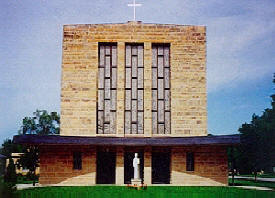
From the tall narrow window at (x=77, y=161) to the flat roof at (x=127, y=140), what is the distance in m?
1.64

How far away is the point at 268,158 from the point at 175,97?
14943mm

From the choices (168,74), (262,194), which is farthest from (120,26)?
(262,194)

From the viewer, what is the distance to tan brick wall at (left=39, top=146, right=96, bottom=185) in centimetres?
2264

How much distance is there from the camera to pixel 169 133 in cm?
2442

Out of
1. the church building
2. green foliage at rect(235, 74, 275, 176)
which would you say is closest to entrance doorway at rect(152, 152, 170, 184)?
the church building

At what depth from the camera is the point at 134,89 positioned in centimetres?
2486

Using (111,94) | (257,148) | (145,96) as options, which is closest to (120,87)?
(111,94)

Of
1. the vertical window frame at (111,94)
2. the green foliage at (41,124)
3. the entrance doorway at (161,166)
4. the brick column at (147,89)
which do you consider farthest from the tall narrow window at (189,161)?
the green foliage at (41,124)

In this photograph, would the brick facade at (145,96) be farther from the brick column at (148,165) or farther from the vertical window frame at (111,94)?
the vertical window frame at (111,94)

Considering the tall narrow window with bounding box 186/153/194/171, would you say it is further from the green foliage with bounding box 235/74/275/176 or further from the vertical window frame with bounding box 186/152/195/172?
the green foliage with bounding box 235/74/275/176

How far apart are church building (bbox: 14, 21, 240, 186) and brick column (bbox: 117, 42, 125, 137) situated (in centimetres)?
7

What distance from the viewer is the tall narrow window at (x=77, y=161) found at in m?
23.1

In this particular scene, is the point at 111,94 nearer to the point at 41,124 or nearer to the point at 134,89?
the point at 134,89

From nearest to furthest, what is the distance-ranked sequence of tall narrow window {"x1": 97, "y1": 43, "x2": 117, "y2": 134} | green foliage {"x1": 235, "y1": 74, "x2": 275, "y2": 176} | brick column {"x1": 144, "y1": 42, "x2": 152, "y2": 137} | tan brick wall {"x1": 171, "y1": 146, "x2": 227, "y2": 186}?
tan brick wall {"x1": 171, "y1": 146, "x2": 227, "y2": 186} < brick column {"x1": 144, "y1": 42, "x2": 152, "y2": 137} < tall narrow window {"x1": 97, "y1": 43, "x2": 117, "y2": 134} < green foliage {"x1": 235, "y1": 74, "x2": 275, "y2": 176}
